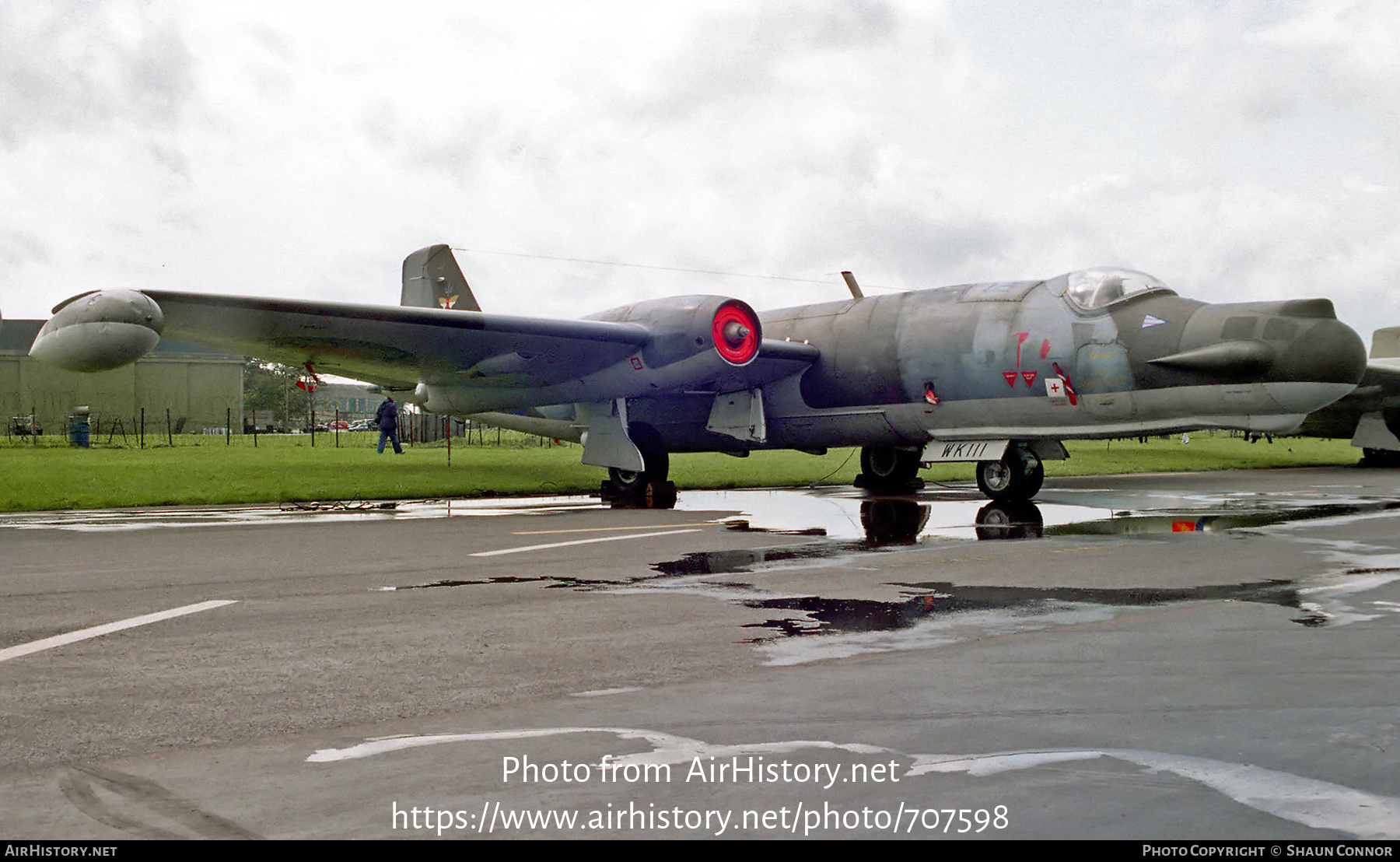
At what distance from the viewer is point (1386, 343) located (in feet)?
134

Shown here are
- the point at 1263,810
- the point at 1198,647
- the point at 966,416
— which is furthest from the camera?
the point at 966,416

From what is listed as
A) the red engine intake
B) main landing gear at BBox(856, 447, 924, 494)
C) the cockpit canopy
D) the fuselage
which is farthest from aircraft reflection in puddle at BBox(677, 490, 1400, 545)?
the cockpit canopy

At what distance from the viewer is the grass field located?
62.6ft

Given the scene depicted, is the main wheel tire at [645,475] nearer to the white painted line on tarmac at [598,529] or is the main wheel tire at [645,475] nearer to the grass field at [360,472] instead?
the grass field at [360,472]

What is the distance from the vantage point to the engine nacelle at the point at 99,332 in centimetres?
1312

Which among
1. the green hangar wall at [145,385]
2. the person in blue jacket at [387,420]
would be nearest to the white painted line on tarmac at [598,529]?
the person in blue jacket at [387,420]

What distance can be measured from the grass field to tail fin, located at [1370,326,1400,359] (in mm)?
5544

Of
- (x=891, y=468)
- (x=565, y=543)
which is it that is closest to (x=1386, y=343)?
(x=891, y=468)

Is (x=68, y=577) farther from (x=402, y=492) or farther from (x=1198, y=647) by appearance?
(x=402, y=492)

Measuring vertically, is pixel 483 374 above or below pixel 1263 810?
above

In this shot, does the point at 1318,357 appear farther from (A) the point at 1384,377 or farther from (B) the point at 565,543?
(A) the point at 1384,377

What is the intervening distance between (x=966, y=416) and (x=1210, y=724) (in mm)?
12962
